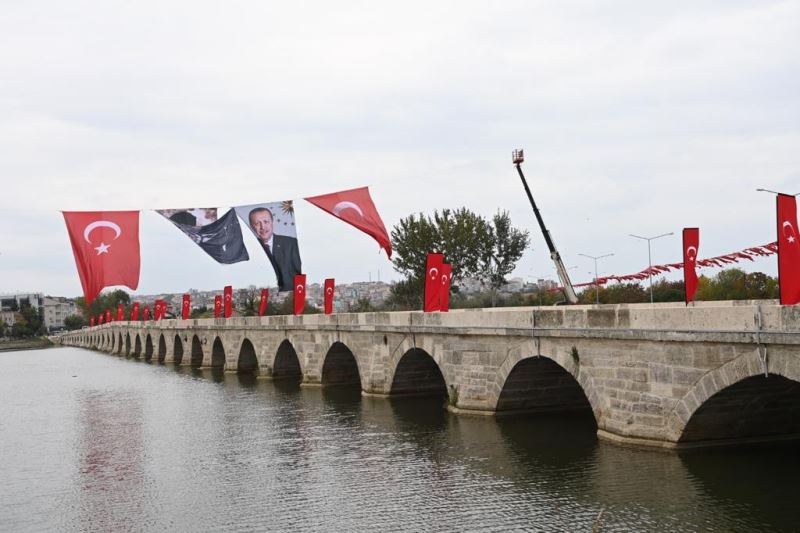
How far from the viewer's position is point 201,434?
25875 mm

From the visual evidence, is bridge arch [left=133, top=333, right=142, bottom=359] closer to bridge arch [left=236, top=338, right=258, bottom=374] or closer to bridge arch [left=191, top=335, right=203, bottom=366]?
bridge arch [left=191, top=335, right=203, bottom=366]

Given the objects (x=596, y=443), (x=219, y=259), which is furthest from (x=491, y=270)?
(x=596, y=443)

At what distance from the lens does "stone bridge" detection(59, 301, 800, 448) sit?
1517 cm

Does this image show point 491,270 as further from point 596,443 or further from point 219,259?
point 596,443

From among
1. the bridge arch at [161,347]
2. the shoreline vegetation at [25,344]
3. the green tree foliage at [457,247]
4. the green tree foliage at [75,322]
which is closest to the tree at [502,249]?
the green tree foliage at [457,247]

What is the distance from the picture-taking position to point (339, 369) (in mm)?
36938

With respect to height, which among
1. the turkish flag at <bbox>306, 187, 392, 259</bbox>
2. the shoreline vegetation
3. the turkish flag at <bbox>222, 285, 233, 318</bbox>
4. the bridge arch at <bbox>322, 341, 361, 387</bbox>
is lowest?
the shoreline vegetation

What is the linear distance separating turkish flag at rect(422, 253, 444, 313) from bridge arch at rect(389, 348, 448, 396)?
321cm

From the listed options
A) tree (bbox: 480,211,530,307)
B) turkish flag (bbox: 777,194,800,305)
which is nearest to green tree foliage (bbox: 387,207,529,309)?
tree (bbox: 480,211,530,307)

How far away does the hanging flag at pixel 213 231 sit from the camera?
90.7ft

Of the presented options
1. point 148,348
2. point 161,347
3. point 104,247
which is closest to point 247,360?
point 161,347

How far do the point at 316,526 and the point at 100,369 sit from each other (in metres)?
54.5

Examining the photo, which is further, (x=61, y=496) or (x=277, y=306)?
(x=277, y=306)

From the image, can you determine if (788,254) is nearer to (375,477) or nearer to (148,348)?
(375,477)
